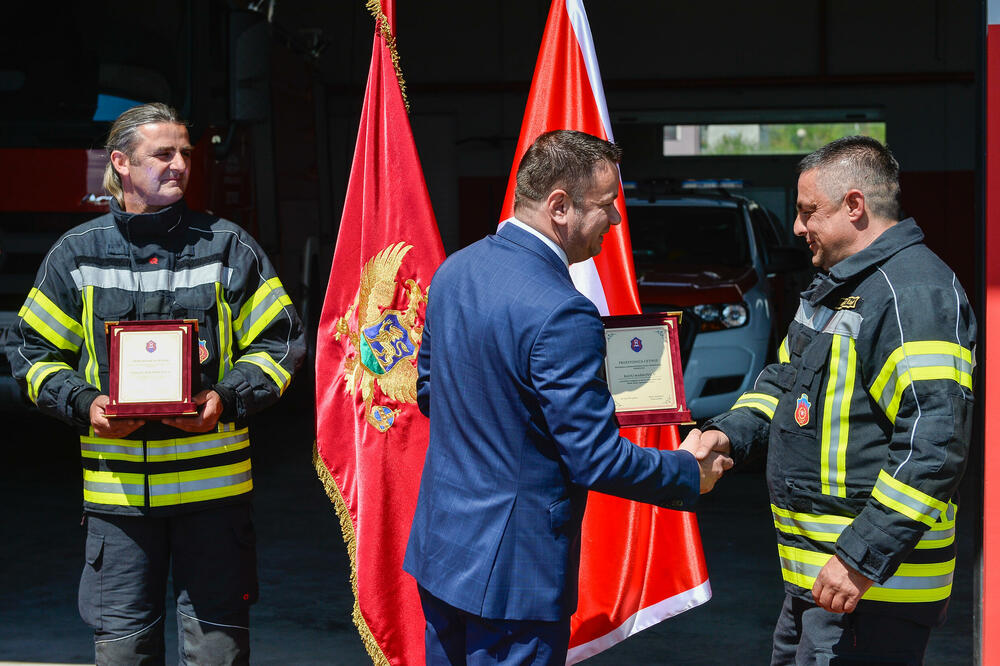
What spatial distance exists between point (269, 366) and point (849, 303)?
5.50 ft

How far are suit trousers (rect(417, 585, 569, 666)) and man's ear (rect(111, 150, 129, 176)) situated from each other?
5.17 feet

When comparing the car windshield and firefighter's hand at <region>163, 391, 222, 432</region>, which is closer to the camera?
firefighter's hand at <region>163, 391, 222, 432</region>

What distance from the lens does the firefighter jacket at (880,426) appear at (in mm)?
2514

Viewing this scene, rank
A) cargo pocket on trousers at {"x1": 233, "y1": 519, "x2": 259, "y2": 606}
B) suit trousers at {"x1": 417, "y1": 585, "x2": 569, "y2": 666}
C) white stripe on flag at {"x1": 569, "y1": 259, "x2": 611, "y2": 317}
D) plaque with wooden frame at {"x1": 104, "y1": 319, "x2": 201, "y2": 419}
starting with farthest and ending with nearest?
1. white stripe on flag at {"x1": 569, "y1": 259, "x2": 611, "y2": 317}
2. cargo pocket on trousers at {"x1": 233, "y1": 519, "x2": 259, "y2": 606}
3. plaque with wooden frame at {"x1": 104, "y1": 319, "x2": 201, "y2": 419}
4. suit trousers at {"x1": 417, "y1": 585, "x2": 569, "y2": 666}

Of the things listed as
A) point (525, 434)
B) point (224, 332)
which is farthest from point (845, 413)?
point (224, 332)

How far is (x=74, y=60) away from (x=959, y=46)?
11.2 metres

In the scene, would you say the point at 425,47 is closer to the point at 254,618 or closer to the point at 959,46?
the point at 959,46

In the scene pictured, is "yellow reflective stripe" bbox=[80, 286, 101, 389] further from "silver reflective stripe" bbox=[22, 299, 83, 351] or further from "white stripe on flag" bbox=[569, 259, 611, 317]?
"white stripe on flag" bbox=[569, 259, 611, 317]

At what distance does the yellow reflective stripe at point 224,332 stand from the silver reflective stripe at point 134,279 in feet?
0.24

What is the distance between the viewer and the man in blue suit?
8.05 ft

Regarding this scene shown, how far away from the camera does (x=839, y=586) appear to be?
258 cm

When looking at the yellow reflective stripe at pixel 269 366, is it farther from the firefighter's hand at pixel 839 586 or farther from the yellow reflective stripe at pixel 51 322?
the firefighter's hand at pixel 839 586

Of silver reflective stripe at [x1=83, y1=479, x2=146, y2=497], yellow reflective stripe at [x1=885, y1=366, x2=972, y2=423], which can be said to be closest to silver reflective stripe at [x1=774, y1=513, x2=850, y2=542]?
yellow reflective stripe at [x1=885, y1=366, x2=972, y2=423]

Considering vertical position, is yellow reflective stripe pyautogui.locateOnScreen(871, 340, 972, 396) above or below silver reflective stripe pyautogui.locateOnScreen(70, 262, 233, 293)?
below
